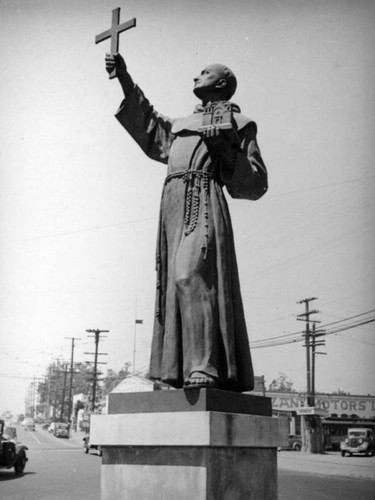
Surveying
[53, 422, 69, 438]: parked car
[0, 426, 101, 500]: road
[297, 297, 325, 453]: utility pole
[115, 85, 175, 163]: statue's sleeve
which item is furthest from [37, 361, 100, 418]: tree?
[115, 85, 175, 163]: statue's sleeve

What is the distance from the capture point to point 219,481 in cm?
359

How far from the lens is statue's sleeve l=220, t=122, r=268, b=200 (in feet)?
14.7

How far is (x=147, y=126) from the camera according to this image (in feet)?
16.6


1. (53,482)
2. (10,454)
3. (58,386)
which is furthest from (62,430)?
(58,386)

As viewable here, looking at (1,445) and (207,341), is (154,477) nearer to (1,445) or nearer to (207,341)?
(207,341)

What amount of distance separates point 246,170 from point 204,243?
751 mm

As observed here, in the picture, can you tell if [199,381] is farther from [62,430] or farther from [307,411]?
[62,430]

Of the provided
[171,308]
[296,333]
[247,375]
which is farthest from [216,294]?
[296,333]

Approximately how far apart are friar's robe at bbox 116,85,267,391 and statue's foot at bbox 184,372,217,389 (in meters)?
0.04

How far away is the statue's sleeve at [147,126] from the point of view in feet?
16.3

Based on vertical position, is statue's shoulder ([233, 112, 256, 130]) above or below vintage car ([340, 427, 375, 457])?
above

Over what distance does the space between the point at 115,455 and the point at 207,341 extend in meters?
0.97

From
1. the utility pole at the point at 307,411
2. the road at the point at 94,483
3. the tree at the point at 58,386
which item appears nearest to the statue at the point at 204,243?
the road at the point at 94,483

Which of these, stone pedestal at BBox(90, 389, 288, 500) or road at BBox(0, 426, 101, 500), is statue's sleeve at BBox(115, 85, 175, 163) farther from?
road at BBox(0, 426, 101, 500)
